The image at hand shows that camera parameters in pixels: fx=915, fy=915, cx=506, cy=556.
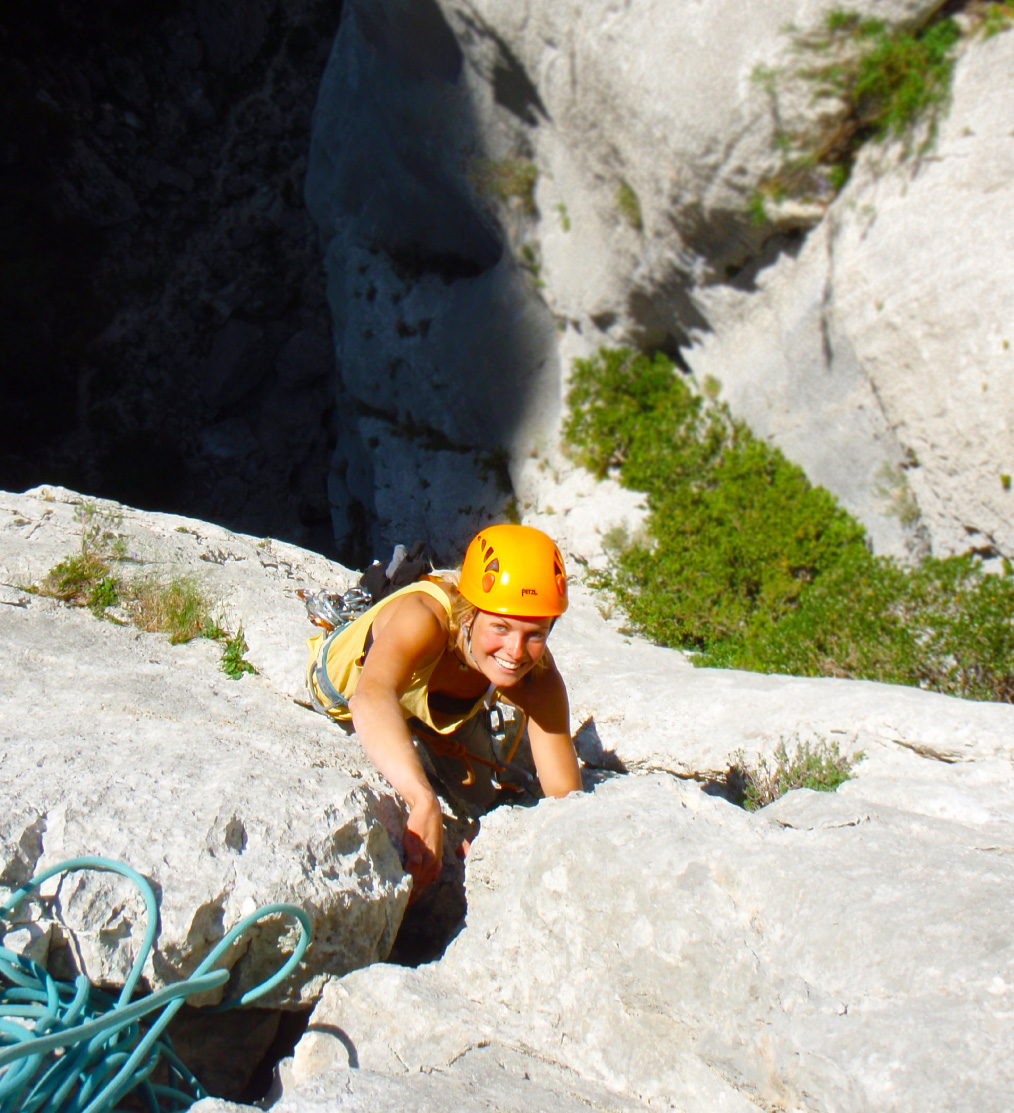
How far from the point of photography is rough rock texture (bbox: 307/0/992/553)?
568 centimetres

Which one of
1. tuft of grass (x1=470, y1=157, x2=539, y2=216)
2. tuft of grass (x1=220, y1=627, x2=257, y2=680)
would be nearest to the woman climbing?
tuft of grass (x1=220, y1=627, x2=257, y2=680)

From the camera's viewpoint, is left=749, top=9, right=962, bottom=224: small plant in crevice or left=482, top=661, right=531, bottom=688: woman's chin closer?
left=482, top=661, right=531, bottom=688: woman's chin

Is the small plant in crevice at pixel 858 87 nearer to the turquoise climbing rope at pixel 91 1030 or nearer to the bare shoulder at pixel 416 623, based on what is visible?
the bare shoulder at pixel 416 623

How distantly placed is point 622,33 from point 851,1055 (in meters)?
7.04

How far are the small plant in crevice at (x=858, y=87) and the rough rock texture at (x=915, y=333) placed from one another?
12cm

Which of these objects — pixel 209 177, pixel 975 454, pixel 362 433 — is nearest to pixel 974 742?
pixel 975 454

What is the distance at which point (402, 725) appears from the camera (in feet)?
8.62

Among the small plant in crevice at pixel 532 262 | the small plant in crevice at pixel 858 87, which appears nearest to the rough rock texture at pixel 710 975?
the small plant in crevice at pixel 858 87

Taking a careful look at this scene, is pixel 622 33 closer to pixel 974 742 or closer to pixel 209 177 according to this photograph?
pixel 974 742

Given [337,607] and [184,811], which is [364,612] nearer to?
[337,607]

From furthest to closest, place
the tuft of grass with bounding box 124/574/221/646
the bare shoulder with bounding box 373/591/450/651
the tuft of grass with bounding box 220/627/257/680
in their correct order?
1. the tuft of grass with bounding box 124/574/221/646
2. the tuft of grass with bounding box 220/627/257/680
3. the bare shoulder with bounding box 373/591/450/651

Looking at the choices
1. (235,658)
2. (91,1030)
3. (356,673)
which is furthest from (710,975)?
(235,658)

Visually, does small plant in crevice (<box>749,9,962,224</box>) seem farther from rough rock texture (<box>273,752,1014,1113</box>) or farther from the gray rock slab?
rough rock texture (<box>273,752,1014,1113</box>)

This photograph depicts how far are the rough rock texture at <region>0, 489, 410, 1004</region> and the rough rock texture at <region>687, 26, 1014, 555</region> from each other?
451 cm
